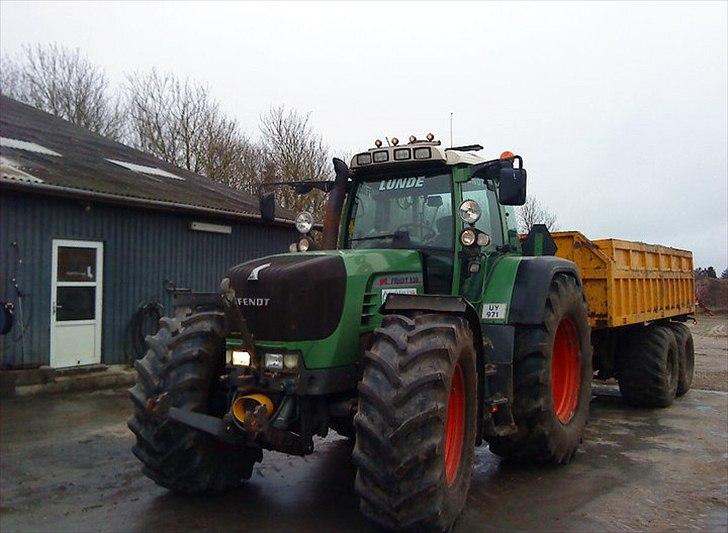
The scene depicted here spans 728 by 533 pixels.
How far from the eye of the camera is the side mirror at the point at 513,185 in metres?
4.95

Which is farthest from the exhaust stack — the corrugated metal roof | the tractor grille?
the corrugated metal roof

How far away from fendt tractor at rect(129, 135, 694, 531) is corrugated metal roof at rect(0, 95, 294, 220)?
19.8ft

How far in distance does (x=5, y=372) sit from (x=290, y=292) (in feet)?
23.0

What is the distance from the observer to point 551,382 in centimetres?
555

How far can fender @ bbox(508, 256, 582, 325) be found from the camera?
536 centimetres

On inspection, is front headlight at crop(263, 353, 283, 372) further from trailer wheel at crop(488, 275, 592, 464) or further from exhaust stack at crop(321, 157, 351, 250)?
trailer wheel at crop(488, 275, 592, 464)

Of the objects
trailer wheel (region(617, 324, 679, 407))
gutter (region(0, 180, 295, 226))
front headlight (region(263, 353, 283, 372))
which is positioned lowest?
trailer wheel (region(617, 324, 679, 407))

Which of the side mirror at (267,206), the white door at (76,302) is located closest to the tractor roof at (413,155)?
the side mirror at (267,206)

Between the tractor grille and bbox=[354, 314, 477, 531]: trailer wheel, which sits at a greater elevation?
the tractor grille

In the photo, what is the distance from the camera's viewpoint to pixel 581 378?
20.8ft

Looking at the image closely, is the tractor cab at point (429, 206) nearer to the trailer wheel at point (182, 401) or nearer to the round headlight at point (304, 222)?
the round headlight at point (304, 222)

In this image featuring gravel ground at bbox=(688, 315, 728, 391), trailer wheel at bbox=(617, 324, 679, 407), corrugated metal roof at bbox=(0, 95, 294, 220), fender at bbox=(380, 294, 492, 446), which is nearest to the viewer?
fender at bbox=(380, 294, 492, 446)

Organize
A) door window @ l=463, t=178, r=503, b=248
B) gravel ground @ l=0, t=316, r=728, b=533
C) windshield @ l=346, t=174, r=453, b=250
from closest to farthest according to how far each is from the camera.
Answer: gravel ground @ l=0, t=316, r=728, b=533
windshield @ l=346, t=174, r=453, b=250
door window @ l=463, t=178, r=503, b=248

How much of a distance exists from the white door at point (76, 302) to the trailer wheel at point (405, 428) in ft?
26.5
